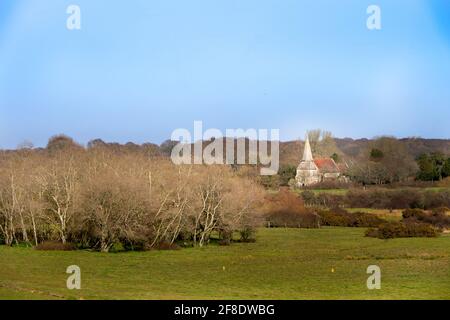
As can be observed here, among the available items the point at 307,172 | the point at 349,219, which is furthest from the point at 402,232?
the point at 307,172

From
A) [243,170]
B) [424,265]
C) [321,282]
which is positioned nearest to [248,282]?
[321,282]

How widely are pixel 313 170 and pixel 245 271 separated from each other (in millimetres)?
91486

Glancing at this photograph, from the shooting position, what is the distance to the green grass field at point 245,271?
30.5 metres

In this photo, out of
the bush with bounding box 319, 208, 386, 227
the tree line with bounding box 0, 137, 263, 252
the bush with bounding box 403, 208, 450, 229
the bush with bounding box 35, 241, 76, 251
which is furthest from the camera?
the bush with bounding box 319, 208, 386, 227

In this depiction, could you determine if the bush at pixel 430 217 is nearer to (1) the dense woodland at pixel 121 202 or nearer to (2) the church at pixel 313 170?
(1) the dense woodland at pixel 121 202

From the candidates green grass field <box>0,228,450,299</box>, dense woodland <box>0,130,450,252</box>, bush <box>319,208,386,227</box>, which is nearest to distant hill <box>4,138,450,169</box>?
bush <box>319,208,386,227</box>

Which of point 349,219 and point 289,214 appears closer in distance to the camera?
point 289,214

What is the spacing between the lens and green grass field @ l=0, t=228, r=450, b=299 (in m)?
30.5

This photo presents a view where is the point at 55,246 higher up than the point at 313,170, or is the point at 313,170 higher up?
the point at 313,170

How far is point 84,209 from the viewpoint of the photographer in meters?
55.6

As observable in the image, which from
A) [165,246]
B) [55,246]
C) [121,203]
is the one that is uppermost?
[121,203]

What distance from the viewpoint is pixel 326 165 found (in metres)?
136

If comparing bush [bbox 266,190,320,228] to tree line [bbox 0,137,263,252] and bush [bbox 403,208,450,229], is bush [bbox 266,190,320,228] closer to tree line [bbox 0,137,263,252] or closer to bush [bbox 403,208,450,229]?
bush [bbox 403,208,450,229]

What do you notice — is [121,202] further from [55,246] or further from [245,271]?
[245,271]
